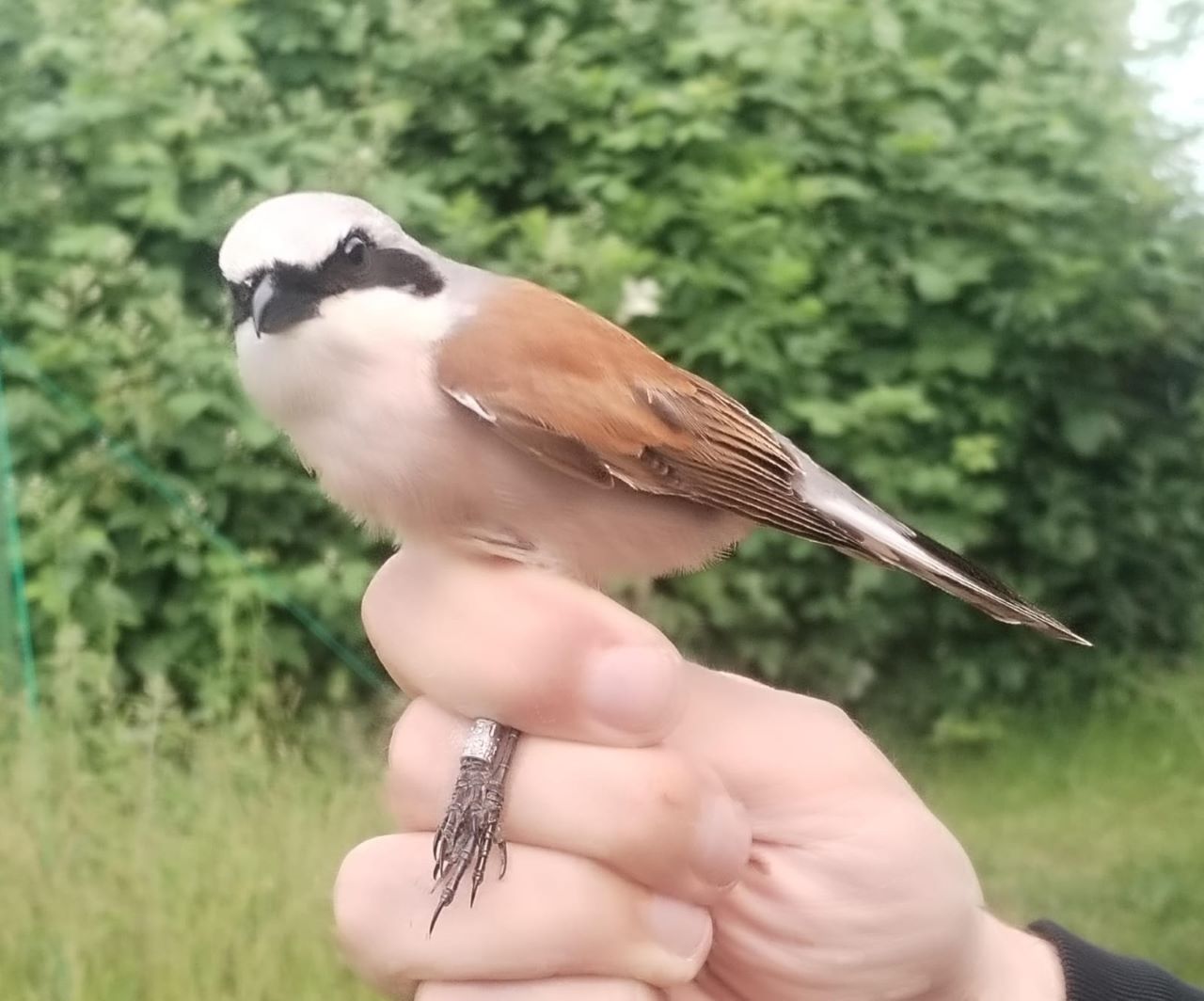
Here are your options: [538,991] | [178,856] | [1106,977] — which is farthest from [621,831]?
[178,856]

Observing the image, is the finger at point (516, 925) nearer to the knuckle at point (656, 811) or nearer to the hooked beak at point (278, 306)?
the knuckle at point (656, 811)

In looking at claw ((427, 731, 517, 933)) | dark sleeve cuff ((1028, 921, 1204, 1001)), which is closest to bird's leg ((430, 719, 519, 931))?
claw ((427, 731, 517, 933))

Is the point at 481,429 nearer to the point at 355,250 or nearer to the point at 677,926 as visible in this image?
the point at 355,250

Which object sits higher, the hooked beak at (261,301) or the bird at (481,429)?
the hooked beak at (261,301)

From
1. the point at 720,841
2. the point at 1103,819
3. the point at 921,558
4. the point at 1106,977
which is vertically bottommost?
the point at 1103,819

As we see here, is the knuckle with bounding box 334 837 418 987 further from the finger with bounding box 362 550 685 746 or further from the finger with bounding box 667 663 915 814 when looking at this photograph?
the finger with bounding box 667 663 915 814

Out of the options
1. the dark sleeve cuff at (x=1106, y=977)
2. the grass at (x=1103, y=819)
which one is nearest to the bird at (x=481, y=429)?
the dark sleeve cuff at (x=1106, y=977)
